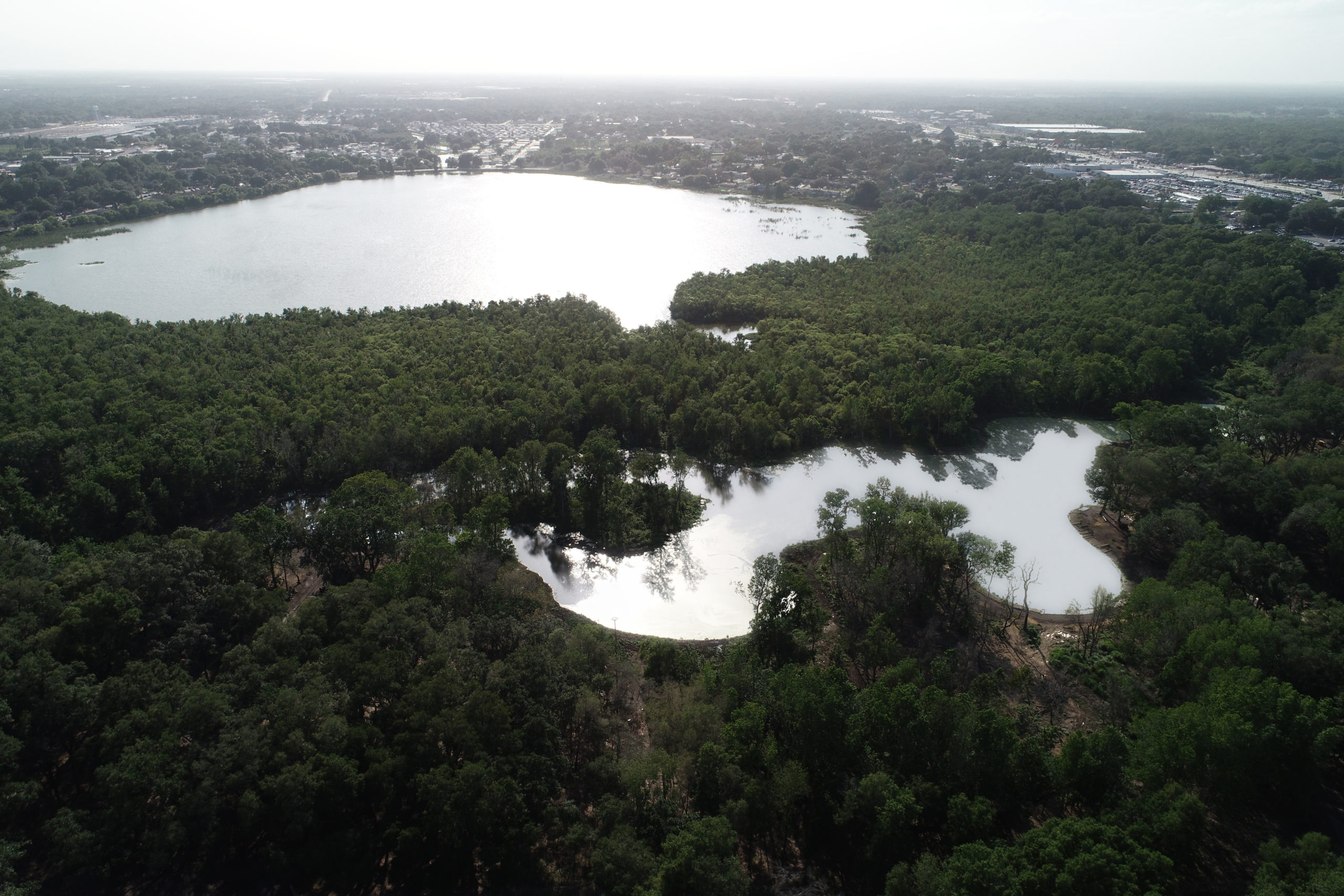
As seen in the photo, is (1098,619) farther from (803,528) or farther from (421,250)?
(421,250)

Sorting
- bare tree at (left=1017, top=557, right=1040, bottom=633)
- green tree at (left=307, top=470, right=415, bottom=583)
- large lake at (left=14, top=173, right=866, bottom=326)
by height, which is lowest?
bare tree at (left=1017, top=557, right=1040, bottom=633)

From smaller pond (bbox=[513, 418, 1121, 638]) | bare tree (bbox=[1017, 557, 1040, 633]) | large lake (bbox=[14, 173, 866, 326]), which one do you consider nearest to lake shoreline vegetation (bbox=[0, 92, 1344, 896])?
bare tree (bbox=[1017, 557, 1040, 633])

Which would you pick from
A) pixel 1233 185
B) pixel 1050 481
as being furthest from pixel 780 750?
pixel 1233 185

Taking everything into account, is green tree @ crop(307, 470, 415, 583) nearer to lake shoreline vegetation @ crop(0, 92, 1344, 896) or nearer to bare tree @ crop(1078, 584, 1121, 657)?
lake shoreline vegetation @ crop(0, 92, 1344, 896)

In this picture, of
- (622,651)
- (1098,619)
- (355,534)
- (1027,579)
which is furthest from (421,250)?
(1098,619)

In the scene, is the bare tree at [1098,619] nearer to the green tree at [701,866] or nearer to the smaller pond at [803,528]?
the smaller pond at [803,528]

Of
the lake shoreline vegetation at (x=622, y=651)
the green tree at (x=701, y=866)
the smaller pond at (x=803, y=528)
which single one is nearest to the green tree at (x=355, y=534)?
the lake shoreline vegetation at (x=622, y=651)
